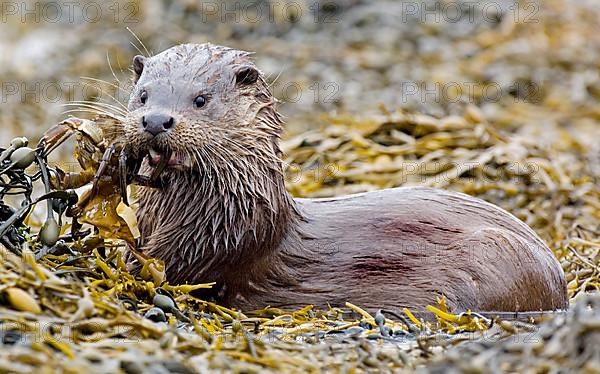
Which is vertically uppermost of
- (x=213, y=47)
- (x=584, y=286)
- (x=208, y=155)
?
(x=213, y=47)

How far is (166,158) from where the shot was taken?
151 inches

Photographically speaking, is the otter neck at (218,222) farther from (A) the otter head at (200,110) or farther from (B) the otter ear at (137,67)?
(B) the otter ear at (137,67)

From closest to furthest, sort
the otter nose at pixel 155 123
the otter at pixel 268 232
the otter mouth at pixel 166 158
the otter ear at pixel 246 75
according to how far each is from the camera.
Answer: the otter nose at pixel 155 123, the otter mouth at pixel 166 158, the otter at pixel 268 232, the otter ear at pixel 246 75

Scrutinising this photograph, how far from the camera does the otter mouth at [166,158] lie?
12.5 feet

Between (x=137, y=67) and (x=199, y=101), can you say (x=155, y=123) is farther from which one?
(x=137, y=67)

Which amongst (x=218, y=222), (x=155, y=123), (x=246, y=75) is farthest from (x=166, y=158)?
(x=246, y=75)

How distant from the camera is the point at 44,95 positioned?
32.5 ft

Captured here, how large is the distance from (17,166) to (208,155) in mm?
640

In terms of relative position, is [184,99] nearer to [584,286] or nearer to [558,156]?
[584,286]

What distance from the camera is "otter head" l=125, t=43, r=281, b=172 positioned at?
3773 mm

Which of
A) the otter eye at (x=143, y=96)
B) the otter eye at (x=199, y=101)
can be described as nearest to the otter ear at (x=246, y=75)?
the otter eye at (x=199, y=101)

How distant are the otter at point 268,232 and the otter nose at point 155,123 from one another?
0.33 feet

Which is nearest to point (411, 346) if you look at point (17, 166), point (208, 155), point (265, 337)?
point (265, 337)

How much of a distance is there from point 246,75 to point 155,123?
52 cm
